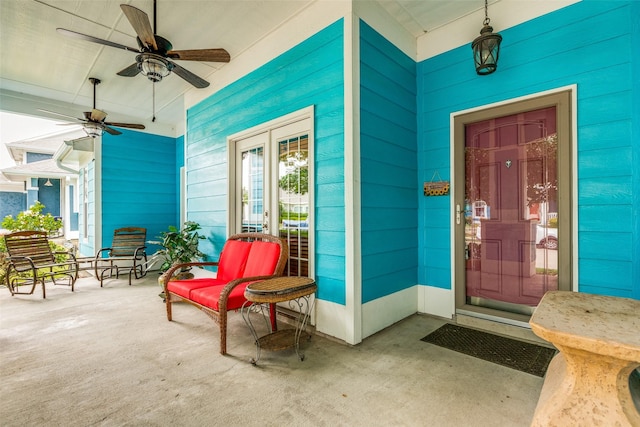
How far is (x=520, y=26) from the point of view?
2691 millimetres

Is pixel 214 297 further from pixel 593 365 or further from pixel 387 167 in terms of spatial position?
pixel 593 365

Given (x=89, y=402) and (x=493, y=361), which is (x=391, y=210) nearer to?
(x=493, y=361)

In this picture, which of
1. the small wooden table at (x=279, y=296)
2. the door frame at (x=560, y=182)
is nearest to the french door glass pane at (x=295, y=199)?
the small wooden table at (x=279, y=296)

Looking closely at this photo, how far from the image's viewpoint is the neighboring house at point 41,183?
9.73m

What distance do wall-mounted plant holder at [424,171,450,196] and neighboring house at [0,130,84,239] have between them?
11249mm

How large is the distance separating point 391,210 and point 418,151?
905mm

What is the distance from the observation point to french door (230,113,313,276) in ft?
10.2

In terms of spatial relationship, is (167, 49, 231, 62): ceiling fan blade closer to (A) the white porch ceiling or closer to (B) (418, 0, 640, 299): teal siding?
(A) the white porch ceiling

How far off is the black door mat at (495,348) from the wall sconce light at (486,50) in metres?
2.43

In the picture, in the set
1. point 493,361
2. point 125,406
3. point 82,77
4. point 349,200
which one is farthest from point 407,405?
point 82,77

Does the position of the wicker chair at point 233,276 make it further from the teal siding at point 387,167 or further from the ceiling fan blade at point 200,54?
the ceiling fan blade at point 200,54

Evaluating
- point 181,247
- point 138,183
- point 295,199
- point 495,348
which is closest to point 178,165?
point 138,183

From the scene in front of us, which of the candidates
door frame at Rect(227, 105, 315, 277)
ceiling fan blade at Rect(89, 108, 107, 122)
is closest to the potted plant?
door frame at Rect(227, 105, 315, 277)

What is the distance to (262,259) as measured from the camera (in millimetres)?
3012
